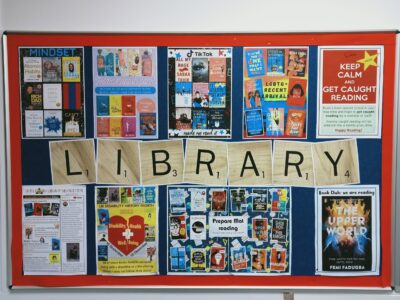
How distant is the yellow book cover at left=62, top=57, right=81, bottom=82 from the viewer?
1.59 m

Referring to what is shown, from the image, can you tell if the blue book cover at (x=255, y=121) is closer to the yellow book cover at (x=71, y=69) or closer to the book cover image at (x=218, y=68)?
the book cover image at (x=218, y=68)

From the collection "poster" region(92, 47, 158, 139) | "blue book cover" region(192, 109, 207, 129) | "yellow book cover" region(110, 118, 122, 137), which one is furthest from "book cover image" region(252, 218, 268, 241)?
"yellow book cover" region(110, 118, 122, 137)

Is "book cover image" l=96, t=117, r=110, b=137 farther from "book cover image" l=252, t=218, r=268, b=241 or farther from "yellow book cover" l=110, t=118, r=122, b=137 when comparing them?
"book cover image" l=252, t=218, r=268, b=241

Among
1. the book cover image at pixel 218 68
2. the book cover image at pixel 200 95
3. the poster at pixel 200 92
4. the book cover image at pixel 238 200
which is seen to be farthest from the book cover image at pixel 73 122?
the book cover image at pixel 238 200

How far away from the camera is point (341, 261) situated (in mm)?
1599

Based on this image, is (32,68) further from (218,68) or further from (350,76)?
(350,76)

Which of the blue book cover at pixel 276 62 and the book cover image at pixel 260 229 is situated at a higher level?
the blue book cover at pixel 276 62

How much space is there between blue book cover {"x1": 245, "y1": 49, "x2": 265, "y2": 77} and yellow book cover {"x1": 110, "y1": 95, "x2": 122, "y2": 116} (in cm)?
55

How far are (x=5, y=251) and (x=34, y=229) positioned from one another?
17 cm

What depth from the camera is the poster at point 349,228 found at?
5.22ft

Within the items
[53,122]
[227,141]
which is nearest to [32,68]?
[53,122]

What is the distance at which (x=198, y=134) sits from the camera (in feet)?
5.24

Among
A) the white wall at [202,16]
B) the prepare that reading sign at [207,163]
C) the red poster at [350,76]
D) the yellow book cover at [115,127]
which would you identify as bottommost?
the prepare that reading sign at [207,163]

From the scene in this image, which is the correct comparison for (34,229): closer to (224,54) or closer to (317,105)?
(224,54)
